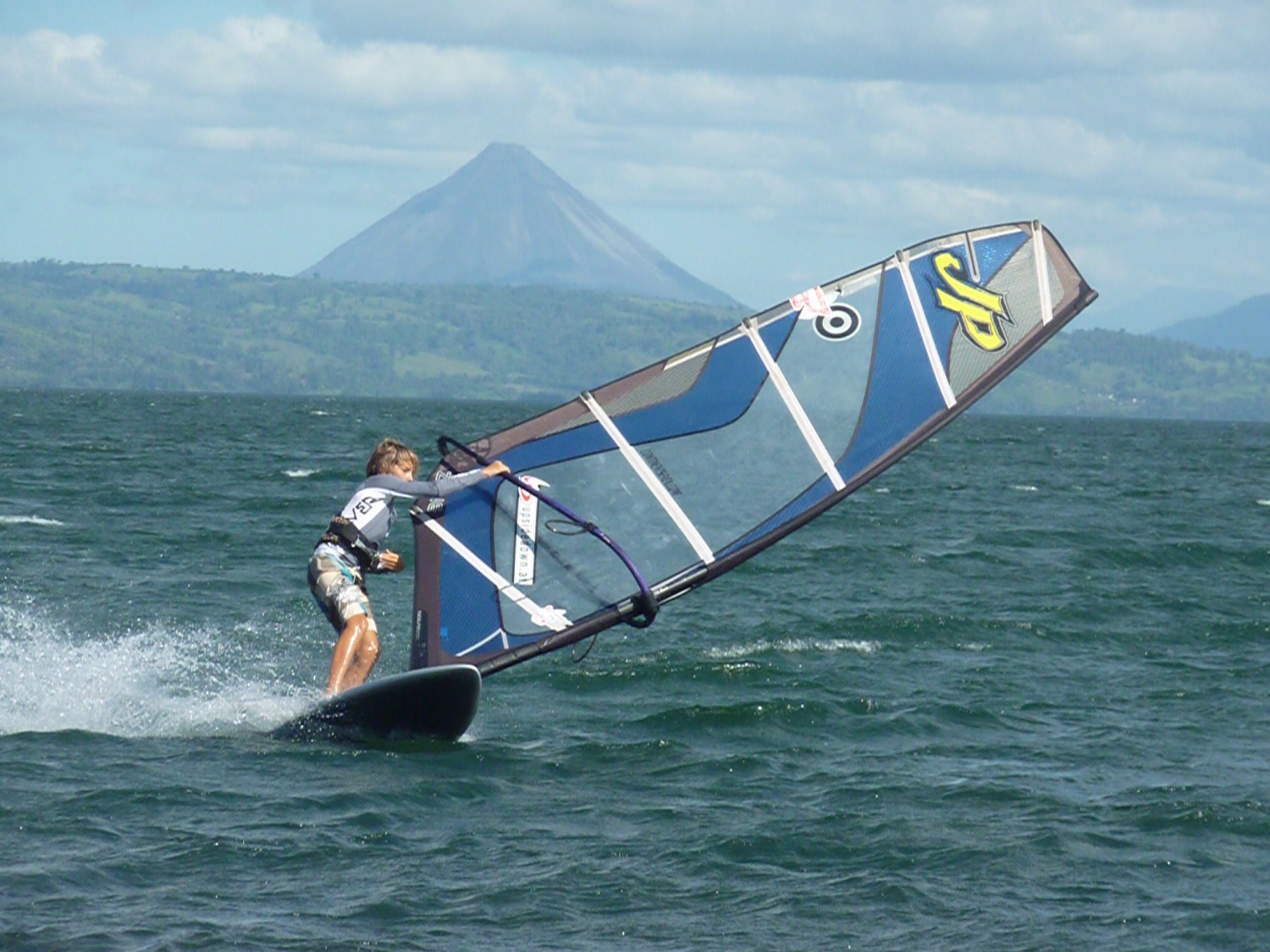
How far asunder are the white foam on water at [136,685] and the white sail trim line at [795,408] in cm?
350

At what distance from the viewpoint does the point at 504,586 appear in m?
10.4

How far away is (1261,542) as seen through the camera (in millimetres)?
25438

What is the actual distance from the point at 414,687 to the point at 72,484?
2196cm

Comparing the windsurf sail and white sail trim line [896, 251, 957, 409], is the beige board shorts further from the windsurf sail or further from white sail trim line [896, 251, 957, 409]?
white sail trim line [896, 251, 957, 409]

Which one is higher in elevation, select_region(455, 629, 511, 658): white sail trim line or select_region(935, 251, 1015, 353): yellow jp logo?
select_region(935, 251, 1015, 353): yellow jp logo

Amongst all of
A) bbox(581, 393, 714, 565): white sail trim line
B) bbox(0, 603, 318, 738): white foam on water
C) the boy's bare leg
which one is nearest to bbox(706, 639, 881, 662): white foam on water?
bbox(0, 603, 318, 738): white foam on water

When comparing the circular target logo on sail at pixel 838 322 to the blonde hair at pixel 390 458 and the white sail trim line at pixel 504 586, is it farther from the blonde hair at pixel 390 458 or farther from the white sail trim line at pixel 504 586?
the blonde hair at pixel 390 458

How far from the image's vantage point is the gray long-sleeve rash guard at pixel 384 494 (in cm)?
977

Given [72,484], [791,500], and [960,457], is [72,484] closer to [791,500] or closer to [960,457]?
[791,500]

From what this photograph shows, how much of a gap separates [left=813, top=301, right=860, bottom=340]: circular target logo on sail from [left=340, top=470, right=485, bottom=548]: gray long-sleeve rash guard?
7.59 ft

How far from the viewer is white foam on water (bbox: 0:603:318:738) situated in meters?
10.9

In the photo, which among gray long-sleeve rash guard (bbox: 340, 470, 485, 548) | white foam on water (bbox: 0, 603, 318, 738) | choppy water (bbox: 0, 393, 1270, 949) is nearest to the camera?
choppy water (bbox: 0, 393, 1270, 949)

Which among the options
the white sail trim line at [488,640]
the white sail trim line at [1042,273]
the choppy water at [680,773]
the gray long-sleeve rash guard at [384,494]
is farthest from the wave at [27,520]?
the white sail trim line at [1042,273]

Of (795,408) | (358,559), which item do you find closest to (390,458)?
(358,559)
